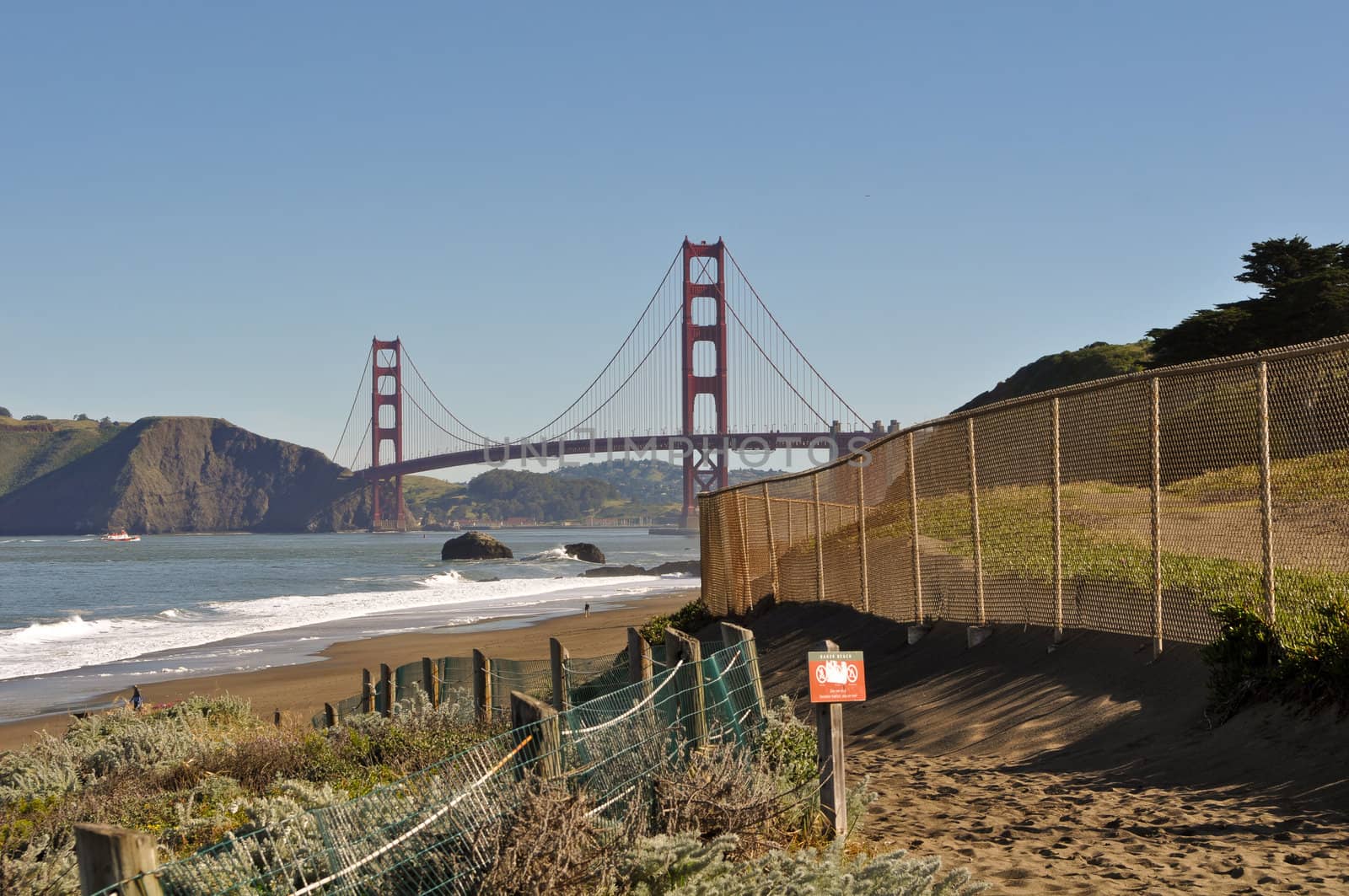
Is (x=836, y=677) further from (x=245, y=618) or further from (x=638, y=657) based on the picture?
(x=245, y=618)

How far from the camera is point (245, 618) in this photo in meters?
37.3

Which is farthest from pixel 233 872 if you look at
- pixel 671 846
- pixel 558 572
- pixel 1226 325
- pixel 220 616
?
pixel 558 572

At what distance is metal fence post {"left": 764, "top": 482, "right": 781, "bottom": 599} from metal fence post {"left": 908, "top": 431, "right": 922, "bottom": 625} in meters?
4.94

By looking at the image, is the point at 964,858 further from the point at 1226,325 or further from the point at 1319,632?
the point at 1226,325

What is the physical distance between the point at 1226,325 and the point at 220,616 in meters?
29.3

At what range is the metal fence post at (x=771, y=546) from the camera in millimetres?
16219

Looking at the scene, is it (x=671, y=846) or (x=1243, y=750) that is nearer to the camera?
(x=671, y=846)

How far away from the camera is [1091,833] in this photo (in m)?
5.61

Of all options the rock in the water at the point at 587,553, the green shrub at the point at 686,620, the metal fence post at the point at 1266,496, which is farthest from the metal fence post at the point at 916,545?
the rock in the water at the point at 587,553

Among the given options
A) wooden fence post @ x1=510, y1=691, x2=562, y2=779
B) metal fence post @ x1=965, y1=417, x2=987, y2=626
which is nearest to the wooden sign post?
wooden fence post @ x1=510, y1=691, x2=562, y2=779

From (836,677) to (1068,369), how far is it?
4992 centimetres

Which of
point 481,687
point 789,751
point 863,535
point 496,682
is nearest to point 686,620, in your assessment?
point 863,535

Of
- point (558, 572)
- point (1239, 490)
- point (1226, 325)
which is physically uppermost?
point (1226, 325)

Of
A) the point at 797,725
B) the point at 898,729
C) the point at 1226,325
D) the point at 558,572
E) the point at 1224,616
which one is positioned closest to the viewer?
the point at 797,725
